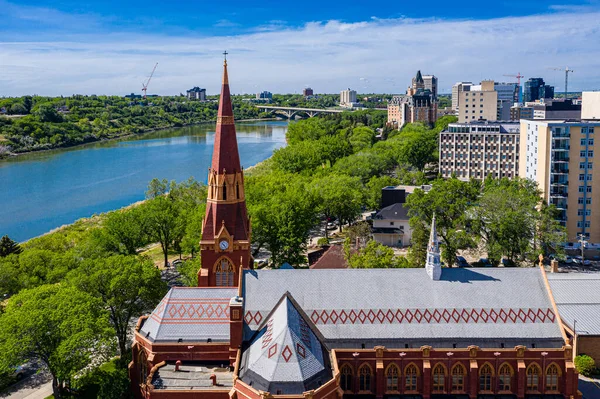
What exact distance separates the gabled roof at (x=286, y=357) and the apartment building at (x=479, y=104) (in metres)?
148

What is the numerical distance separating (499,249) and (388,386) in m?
28.9

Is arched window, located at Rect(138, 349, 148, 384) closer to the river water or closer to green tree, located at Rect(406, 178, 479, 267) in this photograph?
green tree, located at Rect(406, 178, 479, 267)

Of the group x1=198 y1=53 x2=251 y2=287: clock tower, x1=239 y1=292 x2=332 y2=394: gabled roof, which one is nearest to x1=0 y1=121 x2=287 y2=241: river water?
x1=198 y1=53 x2=251 y2=287: clock tower

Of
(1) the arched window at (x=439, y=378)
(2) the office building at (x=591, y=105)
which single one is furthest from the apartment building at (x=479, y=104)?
(1) the arched window at (x=439, y=378)

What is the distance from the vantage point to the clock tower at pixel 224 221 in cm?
3688

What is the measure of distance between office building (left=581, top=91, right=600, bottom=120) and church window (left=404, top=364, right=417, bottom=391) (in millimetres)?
74117

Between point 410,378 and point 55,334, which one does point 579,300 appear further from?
point 55,334

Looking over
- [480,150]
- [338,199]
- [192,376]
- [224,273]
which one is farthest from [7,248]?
[480,150]

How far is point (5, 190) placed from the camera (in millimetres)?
111438

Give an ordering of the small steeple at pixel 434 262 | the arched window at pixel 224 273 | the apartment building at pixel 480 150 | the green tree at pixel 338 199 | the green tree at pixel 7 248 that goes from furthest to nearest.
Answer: the apartment building at pixel 480 150, the green tree at pixel 338 199, the green tree at pixel 7 248, the arched window at pixel 224 273, the small steeple at pixel 434 262

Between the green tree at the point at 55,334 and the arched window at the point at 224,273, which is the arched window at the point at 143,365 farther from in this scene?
the arched window at the point at 224,273

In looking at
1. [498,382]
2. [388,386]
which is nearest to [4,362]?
[388,386]

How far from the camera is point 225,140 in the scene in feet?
121

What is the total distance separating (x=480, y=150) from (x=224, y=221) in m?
92.1
